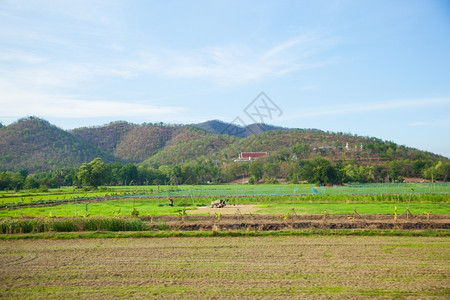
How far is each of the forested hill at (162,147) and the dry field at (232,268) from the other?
260 feet

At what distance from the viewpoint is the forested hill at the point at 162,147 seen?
101125 millimetres

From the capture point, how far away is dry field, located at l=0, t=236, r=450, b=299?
9.57m

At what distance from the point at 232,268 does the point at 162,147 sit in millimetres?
143154

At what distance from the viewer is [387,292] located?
9.27 m

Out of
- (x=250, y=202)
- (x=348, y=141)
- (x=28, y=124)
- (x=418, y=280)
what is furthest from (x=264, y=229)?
(x=28, y=124)

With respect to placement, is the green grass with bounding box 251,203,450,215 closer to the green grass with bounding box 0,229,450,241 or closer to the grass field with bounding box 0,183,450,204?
the grass field with bounding box 0,183,450,204

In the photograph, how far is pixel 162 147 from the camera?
15225 cm

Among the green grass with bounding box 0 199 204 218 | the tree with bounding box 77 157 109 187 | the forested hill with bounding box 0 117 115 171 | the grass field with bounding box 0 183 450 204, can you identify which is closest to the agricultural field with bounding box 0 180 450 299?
the green grass with bounding box 0 199 204 218

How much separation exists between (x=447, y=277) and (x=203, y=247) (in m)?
8.74

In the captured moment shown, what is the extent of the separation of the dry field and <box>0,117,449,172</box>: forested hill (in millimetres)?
79271

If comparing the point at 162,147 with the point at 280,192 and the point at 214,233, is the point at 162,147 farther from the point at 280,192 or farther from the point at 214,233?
the point at 214,233

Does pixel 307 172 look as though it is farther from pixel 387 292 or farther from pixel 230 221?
pixel 387 292

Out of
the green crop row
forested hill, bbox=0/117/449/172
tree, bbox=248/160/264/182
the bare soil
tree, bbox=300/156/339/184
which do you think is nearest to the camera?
the bare soil

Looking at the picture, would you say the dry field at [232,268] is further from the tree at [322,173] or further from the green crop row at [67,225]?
the tree at [322,173]
